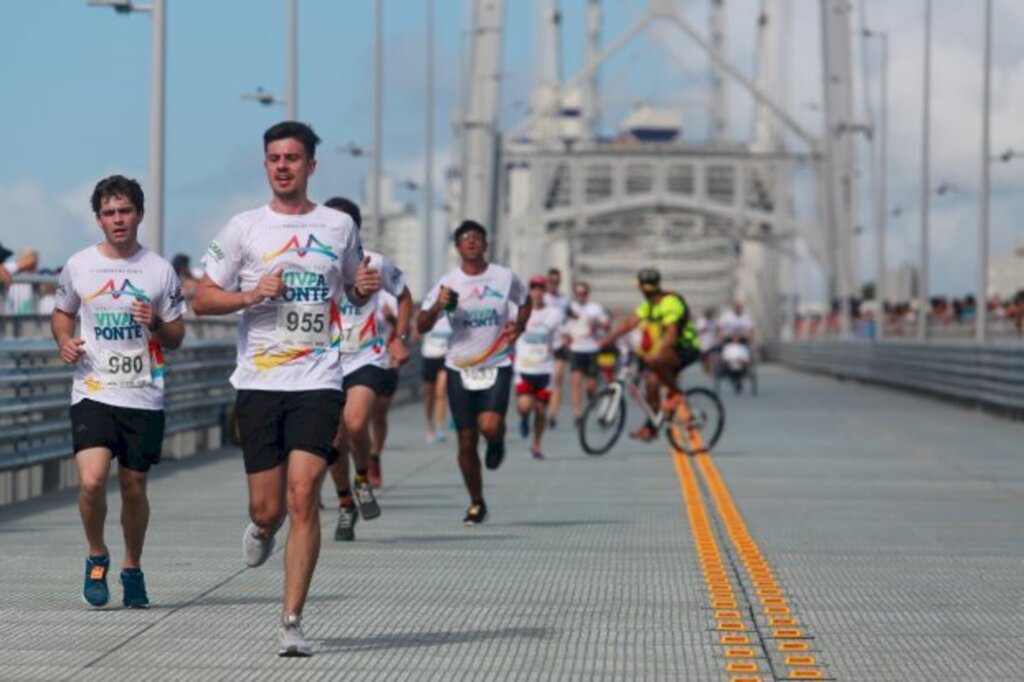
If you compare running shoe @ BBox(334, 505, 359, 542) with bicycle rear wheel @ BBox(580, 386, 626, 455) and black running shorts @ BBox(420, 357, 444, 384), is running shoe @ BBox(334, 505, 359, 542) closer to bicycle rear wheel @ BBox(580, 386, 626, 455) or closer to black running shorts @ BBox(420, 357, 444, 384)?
bicycle rear wheel @ BBox(580, 386, 626, 455)

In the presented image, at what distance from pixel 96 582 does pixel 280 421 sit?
164cm

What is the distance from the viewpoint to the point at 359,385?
574 inches

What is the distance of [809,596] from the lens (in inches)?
438

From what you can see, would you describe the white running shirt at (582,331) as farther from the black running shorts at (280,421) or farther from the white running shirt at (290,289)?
the black running shorts at (280,421)

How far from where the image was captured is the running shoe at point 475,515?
1524cm

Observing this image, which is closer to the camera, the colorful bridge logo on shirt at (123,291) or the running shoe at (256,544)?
the running shoe at (256,544)

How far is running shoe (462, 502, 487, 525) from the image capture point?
1524 centimetres

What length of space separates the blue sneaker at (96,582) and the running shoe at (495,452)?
517cm

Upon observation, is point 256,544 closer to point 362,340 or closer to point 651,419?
point 362,340

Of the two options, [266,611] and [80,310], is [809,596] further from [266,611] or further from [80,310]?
[80,310]

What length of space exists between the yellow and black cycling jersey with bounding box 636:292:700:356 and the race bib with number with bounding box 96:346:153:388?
13.0m

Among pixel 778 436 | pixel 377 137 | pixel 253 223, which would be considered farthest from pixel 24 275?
pixel 377 137

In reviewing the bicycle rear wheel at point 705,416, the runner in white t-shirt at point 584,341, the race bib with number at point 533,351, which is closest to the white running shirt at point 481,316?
the race bib with number at point 533,351

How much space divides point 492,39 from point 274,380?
74804mm
